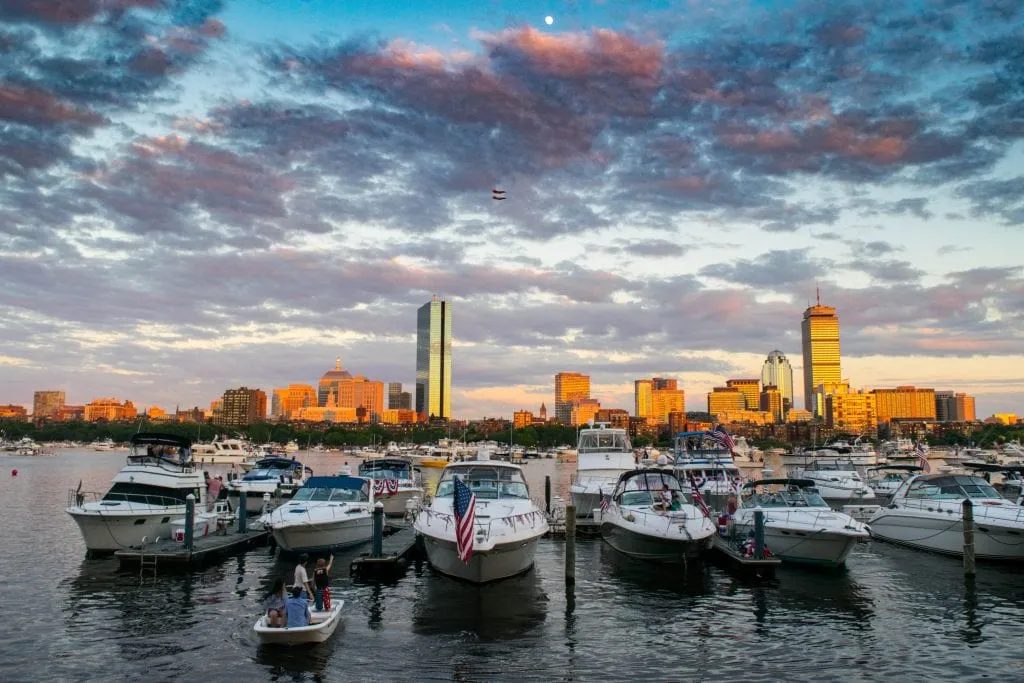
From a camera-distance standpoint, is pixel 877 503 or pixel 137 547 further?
pixel 877 503

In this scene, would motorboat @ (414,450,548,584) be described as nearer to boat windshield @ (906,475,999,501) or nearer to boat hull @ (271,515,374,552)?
boat hull @ (271,515,374,552)

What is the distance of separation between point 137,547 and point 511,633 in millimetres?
17756

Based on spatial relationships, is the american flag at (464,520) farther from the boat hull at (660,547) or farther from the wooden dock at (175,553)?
the wooden dock at (175,553)

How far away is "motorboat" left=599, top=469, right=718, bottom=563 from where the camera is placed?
29031 millimetres

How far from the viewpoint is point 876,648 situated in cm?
2006

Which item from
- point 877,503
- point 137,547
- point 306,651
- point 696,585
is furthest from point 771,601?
point 877,503

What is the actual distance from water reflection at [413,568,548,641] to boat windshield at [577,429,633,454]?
22899 mm

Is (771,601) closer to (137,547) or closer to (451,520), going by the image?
(451,520)

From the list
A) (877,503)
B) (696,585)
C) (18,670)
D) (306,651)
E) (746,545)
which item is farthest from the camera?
(877,503)

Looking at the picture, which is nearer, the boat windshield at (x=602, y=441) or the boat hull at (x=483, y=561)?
the boat hull at (x=483, y=561)

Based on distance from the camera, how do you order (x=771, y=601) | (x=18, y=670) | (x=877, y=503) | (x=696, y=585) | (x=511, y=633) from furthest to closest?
(x=877, y=503) → (x=696, y=585) → (x=771, y=601) → (x=511, y=633) → (x=18, y=670)

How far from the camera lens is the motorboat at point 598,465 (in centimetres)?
4544

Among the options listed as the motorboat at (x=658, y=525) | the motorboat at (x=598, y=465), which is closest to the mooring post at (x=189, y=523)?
the motorboat at (x=658, y=525)

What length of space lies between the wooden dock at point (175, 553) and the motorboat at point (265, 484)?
1307 centimetres
